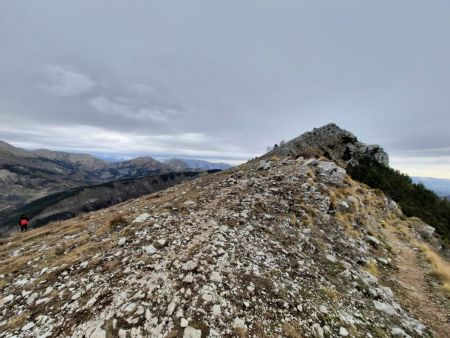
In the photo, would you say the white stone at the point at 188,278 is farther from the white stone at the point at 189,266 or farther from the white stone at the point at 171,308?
the white stone at the point at 171,308

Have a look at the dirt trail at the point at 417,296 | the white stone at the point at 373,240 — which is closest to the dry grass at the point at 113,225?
the dirt trail at the point at 417,296

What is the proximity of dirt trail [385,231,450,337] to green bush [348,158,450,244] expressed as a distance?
46.9ft

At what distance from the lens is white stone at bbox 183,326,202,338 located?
26.7ft

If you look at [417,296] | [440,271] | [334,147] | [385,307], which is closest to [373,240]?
[440,271]

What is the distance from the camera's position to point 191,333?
8.23 metres

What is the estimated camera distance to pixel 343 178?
2672cm

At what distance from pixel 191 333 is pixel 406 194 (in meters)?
38.1

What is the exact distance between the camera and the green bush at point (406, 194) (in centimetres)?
3059

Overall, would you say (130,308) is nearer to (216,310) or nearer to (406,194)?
(216,310)

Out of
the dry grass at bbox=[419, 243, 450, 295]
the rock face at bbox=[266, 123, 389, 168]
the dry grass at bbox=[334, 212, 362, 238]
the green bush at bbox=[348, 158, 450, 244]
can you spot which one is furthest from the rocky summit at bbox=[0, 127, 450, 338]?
the rock face at bbox=[266, 123, 389, 168]

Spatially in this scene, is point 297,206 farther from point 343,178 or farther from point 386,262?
point 343,178

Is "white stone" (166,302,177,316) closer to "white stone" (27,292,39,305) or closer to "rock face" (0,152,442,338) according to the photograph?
"rock face" (0,152,442,338)

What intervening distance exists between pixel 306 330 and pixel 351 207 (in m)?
15.1

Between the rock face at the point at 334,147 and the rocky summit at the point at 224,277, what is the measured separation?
61.5 ft
